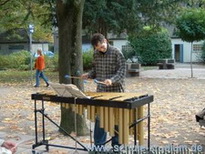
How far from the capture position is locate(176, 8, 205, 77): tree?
2004cm

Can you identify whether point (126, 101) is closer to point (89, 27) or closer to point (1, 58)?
point (89, 27)

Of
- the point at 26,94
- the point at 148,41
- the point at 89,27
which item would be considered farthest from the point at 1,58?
the point at 26,94

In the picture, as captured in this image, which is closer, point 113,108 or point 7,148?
point 7,148

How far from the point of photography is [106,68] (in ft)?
19.2

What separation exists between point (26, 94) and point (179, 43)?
27446 mm

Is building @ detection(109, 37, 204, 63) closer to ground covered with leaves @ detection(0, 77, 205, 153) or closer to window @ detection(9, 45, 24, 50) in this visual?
window @ detection(9, 45, 24, 50)

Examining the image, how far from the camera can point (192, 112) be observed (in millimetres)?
9891

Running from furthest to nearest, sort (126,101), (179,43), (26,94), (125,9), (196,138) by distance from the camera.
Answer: (179,43), (125,9), (26,94), (196,138), (126,101)

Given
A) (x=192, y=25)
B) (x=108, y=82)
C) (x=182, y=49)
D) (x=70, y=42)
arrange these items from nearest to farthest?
1. (x=108, y=82)
2. (x=70, y=42)
3. (x=192, y=25)
4. (x=182, y=49)

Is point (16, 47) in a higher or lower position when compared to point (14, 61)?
higher

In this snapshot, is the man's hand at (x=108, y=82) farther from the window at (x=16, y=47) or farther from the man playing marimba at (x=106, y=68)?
the window at (x=16, y=47)

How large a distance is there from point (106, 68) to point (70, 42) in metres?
1.63

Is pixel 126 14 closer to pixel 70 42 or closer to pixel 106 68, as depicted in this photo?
pixel 70 42

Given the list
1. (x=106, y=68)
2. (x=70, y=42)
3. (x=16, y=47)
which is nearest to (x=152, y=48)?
(x=16, y=47)
